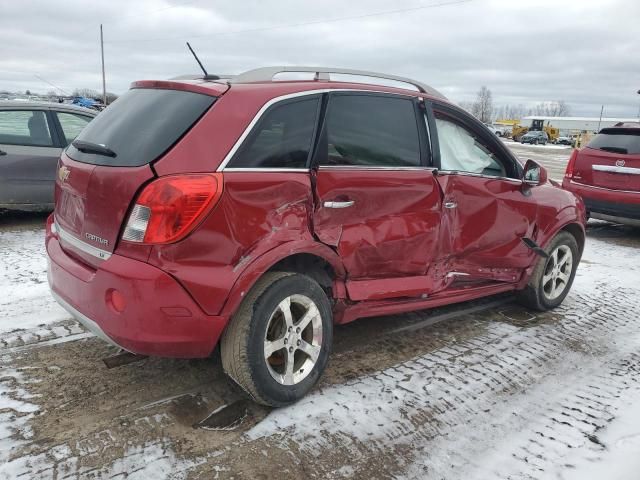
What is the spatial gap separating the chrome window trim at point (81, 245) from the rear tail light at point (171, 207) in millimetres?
236

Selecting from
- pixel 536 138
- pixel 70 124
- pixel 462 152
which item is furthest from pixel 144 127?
pixel 536 138

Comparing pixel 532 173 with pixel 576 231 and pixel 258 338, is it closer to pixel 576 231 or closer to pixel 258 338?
pixel 576 231

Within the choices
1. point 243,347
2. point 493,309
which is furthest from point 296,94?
point 493,309

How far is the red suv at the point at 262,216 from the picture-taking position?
250cm

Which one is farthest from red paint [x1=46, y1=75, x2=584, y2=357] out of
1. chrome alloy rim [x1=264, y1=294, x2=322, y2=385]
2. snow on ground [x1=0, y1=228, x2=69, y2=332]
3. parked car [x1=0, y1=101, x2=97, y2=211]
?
parked car [x1=0, y1=101, x2=97, y2=211]

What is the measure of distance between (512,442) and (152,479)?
5.87 ft

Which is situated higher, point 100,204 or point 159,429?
point 100,204

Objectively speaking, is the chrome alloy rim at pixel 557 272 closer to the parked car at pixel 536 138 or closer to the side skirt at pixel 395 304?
the side skirt at pixel 395 304

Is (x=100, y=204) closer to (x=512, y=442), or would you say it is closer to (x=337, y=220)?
(x=337, y=220)

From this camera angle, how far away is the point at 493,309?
4.75 meters

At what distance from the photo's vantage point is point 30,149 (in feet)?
21.9

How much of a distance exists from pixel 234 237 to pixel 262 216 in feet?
0.63

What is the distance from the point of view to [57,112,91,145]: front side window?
6.91m

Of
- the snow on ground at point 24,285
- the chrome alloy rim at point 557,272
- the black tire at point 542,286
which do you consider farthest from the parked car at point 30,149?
the chrome alloy rim at point 557,272
